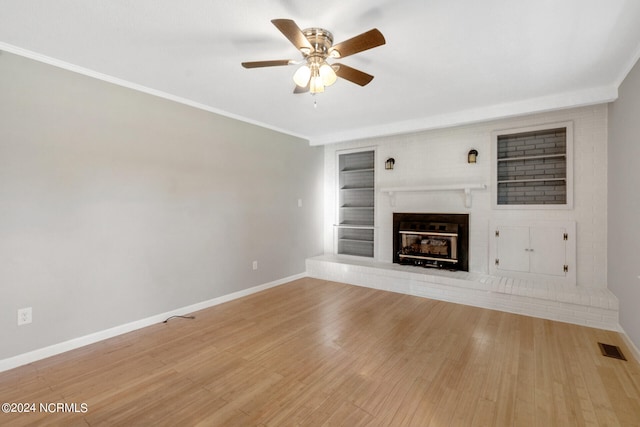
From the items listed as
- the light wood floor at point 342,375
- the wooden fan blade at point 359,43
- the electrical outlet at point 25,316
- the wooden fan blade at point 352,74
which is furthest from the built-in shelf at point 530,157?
the electrical outlet at point 25,316

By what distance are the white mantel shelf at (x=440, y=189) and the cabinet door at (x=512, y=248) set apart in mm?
620

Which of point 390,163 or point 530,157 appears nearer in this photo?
point 530,157

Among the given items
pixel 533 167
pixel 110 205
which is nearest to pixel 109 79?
pixel 110 205

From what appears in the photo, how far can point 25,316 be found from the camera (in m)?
2.40

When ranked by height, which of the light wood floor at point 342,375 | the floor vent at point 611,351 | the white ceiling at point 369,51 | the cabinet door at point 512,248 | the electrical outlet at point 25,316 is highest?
the white ceiling at point 369,51

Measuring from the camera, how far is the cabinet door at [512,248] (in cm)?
386

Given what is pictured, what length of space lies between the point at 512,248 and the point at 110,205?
4.94 meters

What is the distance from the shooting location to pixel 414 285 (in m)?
4.20

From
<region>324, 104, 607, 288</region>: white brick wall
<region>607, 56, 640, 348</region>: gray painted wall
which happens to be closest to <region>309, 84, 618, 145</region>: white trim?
<region>607, 56, 640, 348</region>: gray painted wall

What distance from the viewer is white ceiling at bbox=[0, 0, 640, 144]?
1.89m

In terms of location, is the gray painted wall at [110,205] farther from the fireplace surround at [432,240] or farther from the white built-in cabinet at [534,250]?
the white built-in cabinet at [534,250]

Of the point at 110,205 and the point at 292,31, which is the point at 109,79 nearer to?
the point at 110,205

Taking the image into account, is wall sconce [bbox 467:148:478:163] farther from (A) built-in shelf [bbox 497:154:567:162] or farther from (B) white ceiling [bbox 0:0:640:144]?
(B) white ceiling [bbox 0:0:640:144]

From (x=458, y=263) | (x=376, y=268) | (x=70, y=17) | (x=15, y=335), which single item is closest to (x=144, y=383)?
(x=15, y=335)
